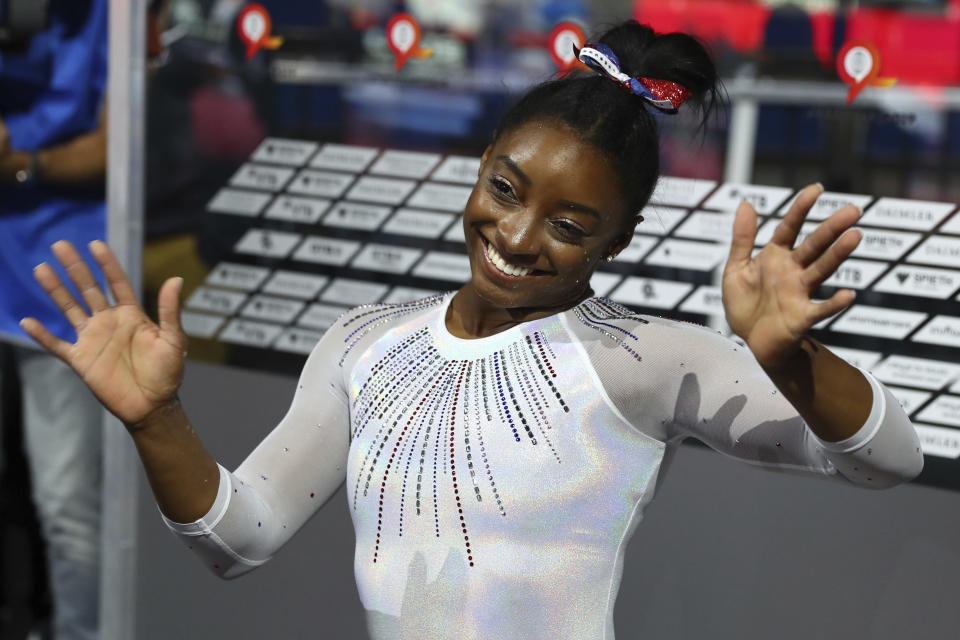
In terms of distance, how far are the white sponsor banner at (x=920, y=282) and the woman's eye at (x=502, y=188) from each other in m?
0.76

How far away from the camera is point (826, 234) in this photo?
Result: 112cm

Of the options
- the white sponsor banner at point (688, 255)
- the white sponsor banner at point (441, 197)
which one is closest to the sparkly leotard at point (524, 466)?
the white sponsor banner at point (688, 255)

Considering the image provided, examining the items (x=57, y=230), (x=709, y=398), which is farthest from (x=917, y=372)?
(x=57, y=230)

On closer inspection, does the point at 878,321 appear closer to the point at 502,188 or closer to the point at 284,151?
the point at 502,188

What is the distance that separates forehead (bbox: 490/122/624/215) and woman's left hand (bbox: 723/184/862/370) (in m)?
0.21

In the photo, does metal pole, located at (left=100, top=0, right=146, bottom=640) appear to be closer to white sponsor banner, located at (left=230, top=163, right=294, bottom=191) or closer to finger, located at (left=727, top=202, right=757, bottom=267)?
white sponsor banner, located at (left=230, top=163, right=294, bottom=191)

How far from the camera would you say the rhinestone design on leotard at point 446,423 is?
1383 millimetres

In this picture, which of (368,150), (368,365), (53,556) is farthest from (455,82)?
(53,556)

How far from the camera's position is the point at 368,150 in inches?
85.5

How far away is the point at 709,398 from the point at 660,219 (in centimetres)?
61

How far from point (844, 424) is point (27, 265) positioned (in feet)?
6.64

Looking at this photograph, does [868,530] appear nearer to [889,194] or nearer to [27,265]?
[889,194]

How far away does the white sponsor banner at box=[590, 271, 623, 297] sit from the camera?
196 cm

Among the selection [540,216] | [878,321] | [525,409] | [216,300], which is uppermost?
[540,216]
